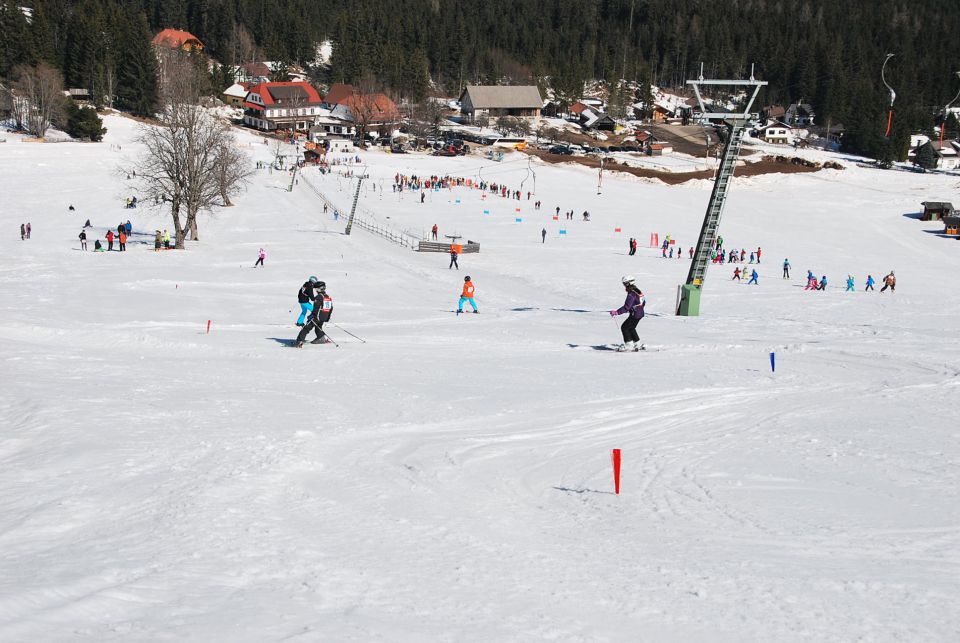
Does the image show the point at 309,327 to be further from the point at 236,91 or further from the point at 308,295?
the point at 236,91

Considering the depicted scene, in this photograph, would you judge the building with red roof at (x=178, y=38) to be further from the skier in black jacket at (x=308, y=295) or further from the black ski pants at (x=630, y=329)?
the black ski pants at (x=630, y=329)

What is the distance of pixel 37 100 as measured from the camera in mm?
89062

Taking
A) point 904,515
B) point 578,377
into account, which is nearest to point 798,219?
point 578,377

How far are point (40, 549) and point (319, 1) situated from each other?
184 meters

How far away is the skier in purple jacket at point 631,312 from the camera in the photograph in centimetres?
1625

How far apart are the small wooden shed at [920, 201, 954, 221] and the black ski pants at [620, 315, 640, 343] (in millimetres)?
60850

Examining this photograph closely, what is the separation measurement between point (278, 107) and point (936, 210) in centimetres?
8273

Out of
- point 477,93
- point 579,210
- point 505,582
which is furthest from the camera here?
point 477,93

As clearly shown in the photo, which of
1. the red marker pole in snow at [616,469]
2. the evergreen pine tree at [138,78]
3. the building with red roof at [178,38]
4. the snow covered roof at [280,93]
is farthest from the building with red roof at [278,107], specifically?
the red marker pole in snow at [616,469]

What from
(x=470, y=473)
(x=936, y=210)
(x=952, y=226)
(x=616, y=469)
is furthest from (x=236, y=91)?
(x=616, y=469)

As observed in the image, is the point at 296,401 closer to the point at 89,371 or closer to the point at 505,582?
the point at 89,371

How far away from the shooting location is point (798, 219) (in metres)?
68.4

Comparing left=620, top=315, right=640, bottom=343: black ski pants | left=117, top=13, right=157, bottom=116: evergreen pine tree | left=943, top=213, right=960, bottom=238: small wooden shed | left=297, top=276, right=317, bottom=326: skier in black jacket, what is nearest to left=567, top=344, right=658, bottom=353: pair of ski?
left=620, top=315, right=640, bottom=343: black ski pants

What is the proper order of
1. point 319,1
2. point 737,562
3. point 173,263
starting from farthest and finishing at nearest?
point 319,1 < point 173,263 < point 737,562
